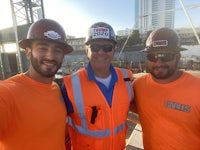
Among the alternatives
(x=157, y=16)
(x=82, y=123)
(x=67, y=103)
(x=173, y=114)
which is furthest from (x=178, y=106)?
(x=157, y=16)

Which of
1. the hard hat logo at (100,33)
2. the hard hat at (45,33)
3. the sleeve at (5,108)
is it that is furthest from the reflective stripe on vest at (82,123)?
the sleeve at (5,108)

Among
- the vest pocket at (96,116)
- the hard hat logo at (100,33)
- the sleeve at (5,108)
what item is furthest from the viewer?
the hard hat logo at (100,33)

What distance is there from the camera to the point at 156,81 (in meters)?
2.71

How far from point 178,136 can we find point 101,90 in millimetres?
1086

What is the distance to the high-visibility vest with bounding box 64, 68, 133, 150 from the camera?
2.53m

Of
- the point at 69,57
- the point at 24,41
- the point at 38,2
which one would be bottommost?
the point at 69,57

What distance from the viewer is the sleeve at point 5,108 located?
1734 mm

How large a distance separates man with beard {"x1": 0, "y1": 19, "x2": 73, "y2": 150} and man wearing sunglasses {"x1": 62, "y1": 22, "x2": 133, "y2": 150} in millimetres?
282

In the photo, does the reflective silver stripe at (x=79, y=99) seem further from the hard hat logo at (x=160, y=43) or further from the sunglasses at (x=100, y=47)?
the hard hat logo at (x=160, y=43)

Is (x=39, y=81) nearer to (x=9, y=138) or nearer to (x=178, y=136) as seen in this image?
(x=9, y=138)

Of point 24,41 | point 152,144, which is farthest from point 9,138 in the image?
point 152,144

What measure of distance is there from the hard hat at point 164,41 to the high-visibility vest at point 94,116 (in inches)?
29.4

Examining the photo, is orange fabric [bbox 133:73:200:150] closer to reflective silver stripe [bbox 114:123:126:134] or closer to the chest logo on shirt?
the chest logo on shirt

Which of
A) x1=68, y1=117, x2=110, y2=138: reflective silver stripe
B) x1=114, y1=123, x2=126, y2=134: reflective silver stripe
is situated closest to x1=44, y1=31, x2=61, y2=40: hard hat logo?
x1=68, y1=117, x2=110, y2=138: reflective silver stripe
